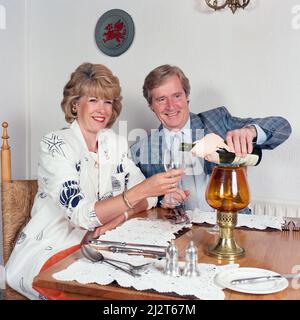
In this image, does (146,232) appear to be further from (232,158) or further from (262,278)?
(262,278)

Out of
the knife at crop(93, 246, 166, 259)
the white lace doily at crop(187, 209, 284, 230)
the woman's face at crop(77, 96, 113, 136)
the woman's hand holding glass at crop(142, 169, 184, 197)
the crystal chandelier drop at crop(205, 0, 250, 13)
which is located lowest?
the knife at crop(93, 246, 166, 259)

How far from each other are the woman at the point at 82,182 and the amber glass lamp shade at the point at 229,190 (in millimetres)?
181

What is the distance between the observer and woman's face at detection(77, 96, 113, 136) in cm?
184

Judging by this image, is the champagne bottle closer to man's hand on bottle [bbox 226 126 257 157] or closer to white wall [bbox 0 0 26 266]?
man's hand on bottle [bbox 226 126 257 157]

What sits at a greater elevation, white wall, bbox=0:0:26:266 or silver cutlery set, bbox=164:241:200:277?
white wall, bbox=0:0:26:266

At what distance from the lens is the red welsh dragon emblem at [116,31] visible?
2.60 m

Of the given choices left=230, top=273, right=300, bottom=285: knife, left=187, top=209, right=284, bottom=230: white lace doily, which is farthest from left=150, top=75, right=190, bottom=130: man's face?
left=230, top=273, right=300, bottom=285: knife

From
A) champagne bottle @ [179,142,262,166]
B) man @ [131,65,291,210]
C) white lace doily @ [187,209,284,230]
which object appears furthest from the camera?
man @ [131,65,291,210]

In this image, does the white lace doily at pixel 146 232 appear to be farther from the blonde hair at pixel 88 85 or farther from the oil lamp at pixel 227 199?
the blonde hair at pixel 88 85

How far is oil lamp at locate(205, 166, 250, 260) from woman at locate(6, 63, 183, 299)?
0.60 feet

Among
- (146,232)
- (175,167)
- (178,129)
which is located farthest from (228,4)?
(146,232)

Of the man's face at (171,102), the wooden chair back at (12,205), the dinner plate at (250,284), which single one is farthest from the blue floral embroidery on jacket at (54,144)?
the dinner plate at (250,284)

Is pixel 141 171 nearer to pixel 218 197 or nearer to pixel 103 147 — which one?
pixel 103 147

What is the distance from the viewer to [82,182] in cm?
174
